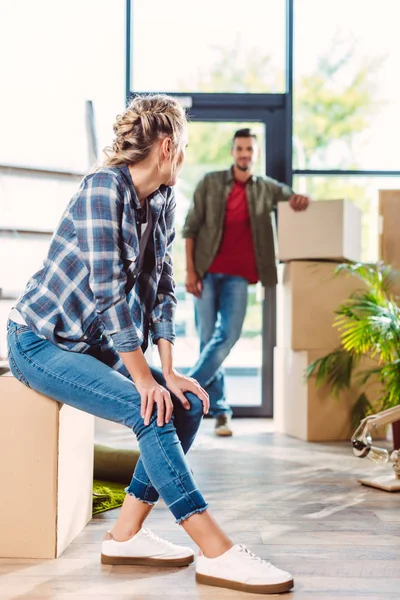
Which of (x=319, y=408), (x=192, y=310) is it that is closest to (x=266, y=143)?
(x=192, y=310)

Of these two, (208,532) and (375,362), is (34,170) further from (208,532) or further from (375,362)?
(208,532)

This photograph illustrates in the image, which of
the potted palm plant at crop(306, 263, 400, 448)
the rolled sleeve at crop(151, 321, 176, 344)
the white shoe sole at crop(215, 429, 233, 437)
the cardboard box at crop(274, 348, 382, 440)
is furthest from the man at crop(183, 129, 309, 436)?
the rolled sleeve at crop(151, 321, 176, 344)

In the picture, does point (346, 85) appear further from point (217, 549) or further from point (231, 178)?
point (217, 549)

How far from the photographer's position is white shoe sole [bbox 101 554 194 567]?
1903mm

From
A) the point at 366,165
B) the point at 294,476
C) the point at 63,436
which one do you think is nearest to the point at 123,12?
the point at 366,165

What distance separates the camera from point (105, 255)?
5.78 feet

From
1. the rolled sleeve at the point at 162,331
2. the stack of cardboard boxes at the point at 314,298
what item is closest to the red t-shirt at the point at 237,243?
the stack of cardboard boxes at the point at 314,298

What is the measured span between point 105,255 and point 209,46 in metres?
3.37

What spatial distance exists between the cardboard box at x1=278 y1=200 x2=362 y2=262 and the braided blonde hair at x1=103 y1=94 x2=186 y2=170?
6.88 feet

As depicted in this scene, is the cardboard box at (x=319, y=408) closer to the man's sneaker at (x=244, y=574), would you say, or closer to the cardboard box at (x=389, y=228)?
the cardboard box at (x=389, y=228)

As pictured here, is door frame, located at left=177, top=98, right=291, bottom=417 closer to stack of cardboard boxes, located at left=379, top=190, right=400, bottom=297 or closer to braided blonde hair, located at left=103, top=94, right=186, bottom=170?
stack of cardboard boxes, located at left=379, top=190, right=400, bottom=297

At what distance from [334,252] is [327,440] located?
89cm

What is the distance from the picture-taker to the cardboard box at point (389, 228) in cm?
405

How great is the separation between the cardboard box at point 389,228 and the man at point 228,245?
48 centimetres
